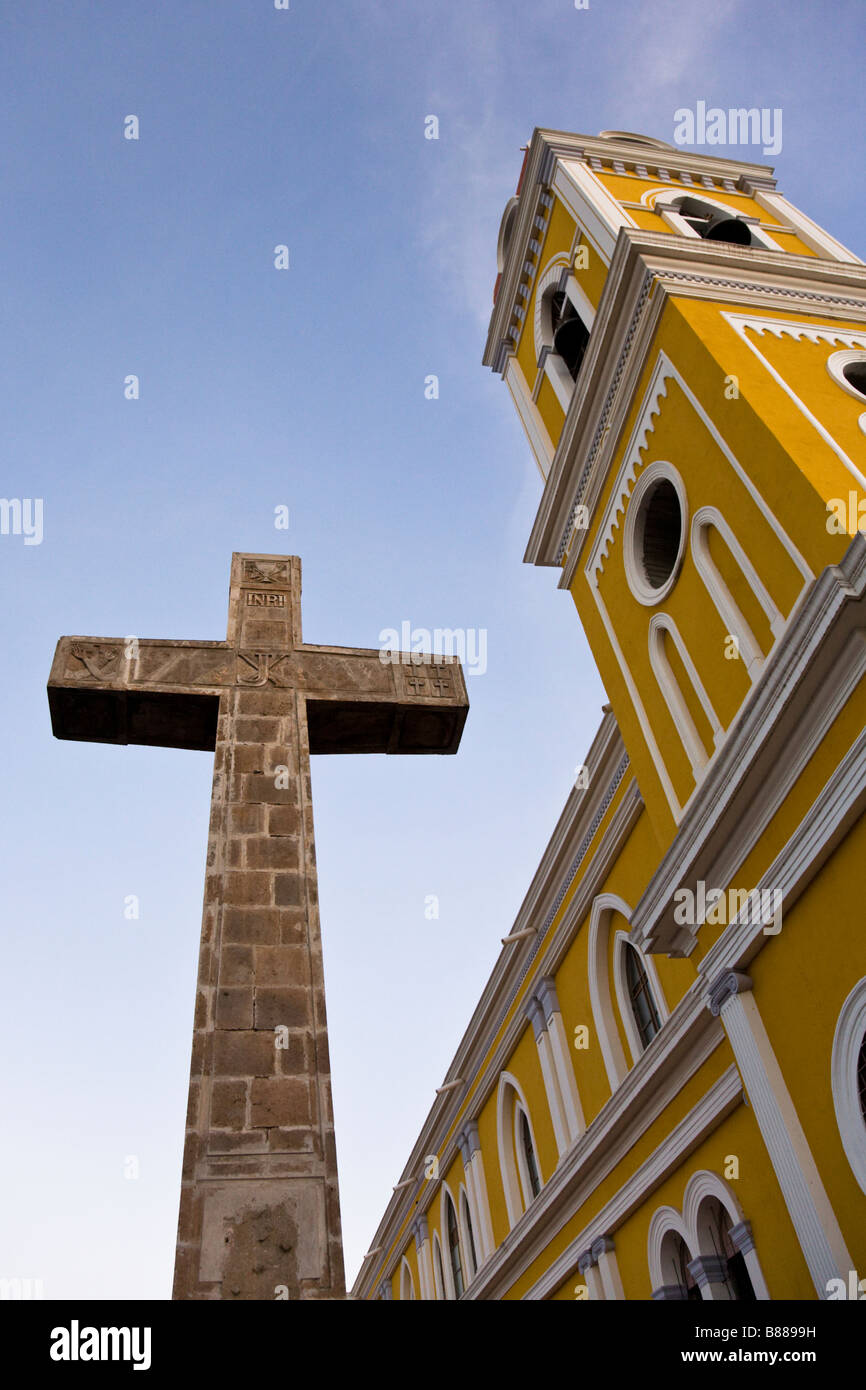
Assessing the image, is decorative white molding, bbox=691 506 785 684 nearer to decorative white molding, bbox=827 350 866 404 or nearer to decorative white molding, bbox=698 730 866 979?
decorative white molding, bbox=698 730 866 979

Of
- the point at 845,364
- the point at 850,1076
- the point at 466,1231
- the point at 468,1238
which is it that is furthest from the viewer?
the point at 466,1231

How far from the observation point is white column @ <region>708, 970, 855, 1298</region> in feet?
20.6

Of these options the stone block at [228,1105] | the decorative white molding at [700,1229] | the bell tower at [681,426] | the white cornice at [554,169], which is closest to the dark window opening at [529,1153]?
the decorative white molding at [700,1229]

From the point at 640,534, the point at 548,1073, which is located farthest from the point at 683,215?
the point at 548,1073

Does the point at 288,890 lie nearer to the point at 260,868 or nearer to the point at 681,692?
the point at 260,868

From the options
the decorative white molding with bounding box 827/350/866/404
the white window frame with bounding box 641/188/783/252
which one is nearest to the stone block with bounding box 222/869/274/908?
the decorative white molding with bounding box 827/350/866/404

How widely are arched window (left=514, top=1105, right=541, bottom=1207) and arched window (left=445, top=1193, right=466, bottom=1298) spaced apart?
341 cm

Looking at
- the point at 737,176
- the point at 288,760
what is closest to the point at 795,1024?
the point at 288,760

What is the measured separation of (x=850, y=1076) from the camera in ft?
20.6

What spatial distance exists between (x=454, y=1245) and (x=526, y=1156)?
4.35 metres

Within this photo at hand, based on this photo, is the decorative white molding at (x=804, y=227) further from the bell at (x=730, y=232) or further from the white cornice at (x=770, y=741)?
the white cornice at (x=770, y=741)

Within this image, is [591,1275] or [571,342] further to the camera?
[571,342]

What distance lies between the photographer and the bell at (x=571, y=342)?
12531mm
